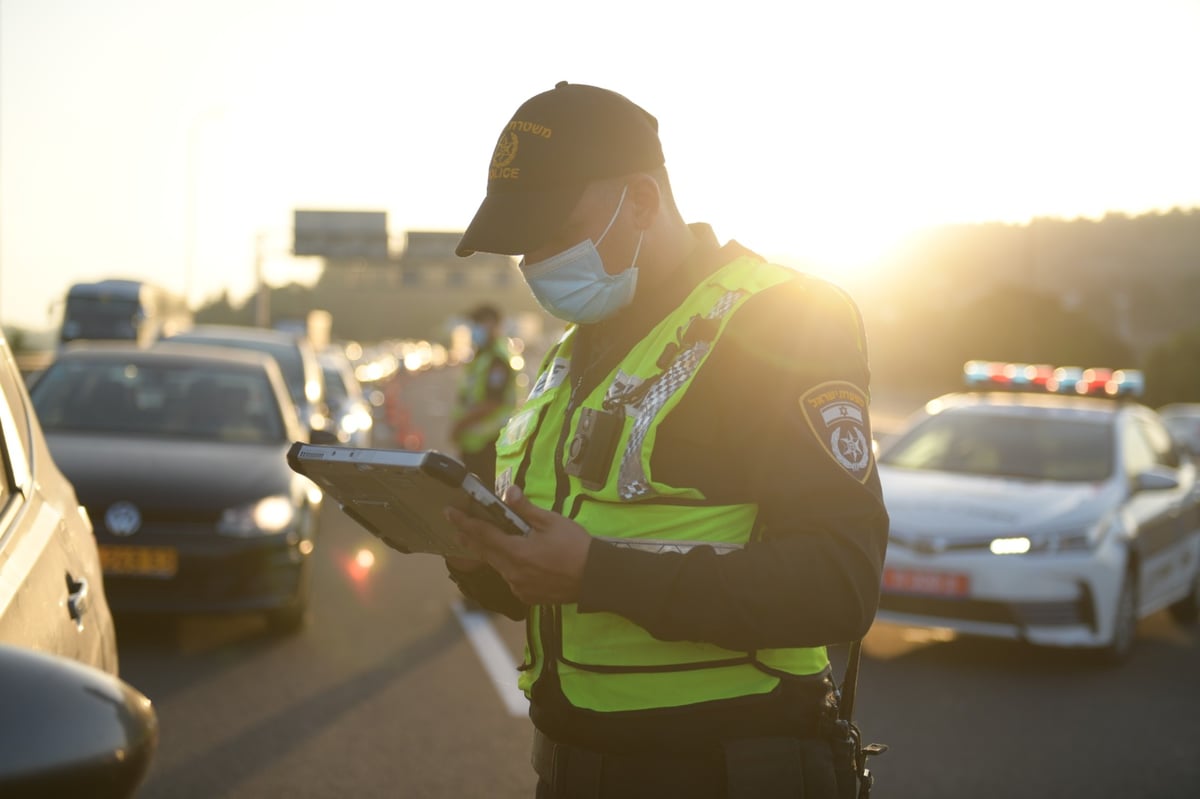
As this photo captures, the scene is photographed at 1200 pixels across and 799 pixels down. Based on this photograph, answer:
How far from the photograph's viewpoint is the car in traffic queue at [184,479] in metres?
8.27

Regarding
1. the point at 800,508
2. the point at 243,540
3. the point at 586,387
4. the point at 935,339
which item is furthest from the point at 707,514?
the point at 935,339

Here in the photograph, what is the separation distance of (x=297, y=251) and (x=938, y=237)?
84.5 meters

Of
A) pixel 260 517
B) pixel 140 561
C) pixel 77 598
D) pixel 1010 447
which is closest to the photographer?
pixel 77 598

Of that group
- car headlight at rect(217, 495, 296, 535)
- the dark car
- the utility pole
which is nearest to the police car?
car headlight at rect(217, 495, 296, 535)

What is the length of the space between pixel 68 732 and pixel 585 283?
4.74ft

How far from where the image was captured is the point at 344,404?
19609mm

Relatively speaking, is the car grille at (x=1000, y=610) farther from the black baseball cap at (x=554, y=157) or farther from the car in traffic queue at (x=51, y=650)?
the black baseball cap at (x=554, y=157)

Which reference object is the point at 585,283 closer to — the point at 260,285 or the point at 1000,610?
the point at 1000,610

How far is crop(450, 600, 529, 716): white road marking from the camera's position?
24.6 feet

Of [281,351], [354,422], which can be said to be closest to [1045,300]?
[354,422]

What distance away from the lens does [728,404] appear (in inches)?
95.8

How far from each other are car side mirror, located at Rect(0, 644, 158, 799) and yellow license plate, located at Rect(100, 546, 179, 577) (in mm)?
6963

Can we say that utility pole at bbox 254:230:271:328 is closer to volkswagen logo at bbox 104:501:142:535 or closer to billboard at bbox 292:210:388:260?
billboard at bbox 292:210:388:260

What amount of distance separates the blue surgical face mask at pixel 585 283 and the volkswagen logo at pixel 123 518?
6.02 meters
